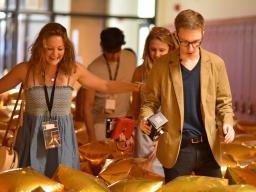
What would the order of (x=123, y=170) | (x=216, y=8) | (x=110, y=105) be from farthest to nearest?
(x=216, y=8) → (x=110, y=105) → (x=123, y=170)

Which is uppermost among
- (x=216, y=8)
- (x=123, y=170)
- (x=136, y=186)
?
(x=216, y=8)

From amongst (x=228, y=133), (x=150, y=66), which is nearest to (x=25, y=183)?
(x=228, y=133)

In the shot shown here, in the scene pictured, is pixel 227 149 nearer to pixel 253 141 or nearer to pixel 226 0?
pixel 253 141

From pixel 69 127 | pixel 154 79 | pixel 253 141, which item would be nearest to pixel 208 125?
pixel 154 79

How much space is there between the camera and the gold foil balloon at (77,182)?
6.97ft

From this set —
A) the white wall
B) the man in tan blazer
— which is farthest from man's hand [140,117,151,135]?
the white wall

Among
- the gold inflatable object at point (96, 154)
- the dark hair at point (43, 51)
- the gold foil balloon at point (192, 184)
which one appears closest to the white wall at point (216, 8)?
the gold inflatable object at point (96, 154)

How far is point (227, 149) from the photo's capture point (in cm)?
378

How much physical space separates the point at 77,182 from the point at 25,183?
18 cm

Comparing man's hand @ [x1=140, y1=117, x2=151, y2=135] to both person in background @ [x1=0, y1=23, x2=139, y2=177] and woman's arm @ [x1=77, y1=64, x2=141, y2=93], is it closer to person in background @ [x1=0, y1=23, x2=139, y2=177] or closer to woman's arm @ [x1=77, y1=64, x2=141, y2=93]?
person in background @ [x1=0, y1=23, x2=139, y2=177]

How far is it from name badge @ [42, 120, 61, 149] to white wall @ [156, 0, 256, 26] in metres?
3.45

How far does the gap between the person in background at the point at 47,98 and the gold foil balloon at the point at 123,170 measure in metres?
0.32

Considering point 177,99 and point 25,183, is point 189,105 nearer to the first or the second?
point 177,99

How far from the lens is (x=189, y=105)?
254 centimetres
